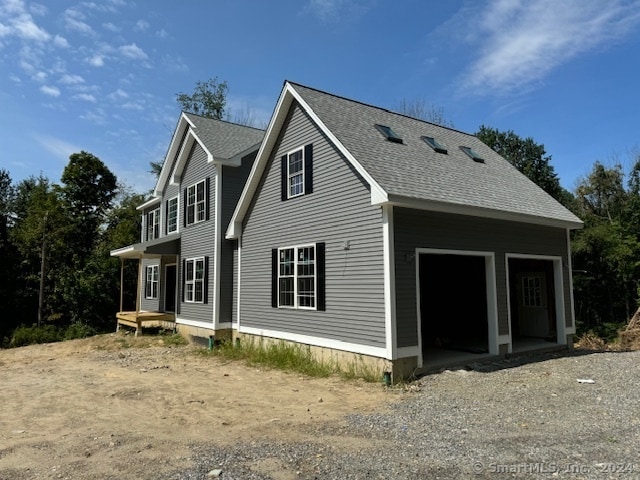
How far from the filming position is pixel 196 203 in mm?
16578

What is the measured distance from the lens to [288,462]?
15.9ft

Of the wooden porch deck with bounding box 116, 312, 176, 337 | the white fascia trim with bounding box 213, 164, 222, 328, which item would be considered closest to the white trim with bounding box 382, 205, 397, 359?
the white fascia trim with bounding box 213, 164, 222, 328

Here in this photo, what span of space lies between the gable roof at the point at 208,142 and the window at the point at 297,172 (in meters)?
3.61

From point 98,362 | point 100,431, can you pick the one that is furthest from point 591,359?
point 98,362

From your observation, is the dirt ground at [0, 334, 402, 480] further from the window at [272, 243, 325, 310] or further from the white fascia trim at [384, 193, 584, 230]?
the white fascia trim at [384, 193, 584, 230]

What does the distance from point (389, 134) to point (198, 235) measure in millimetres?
7776

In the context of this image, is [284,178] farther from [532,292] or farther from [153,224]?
[153,224]

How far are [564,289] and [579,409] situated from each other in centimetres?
668

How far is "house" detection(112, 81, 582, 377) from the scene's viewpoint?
30.1 feet

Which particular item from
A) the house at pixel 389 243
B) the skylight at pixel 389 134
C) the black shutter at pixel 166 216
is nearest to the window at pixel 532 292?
the house at pixel 389 243

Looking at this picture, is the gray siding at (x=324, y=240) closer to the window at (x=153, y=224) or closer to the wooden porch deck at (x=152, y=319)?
the wooden porch deck at (x=152, y=319)

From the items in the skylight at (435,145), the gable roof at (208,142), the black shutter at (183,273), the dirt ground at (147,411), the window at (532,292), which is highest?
the gable roof at (208,142)

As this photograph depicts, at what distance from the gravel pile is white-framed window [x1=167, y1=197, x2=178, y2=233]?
13265mm

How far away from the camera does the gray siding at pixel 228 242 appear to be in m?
14.7
